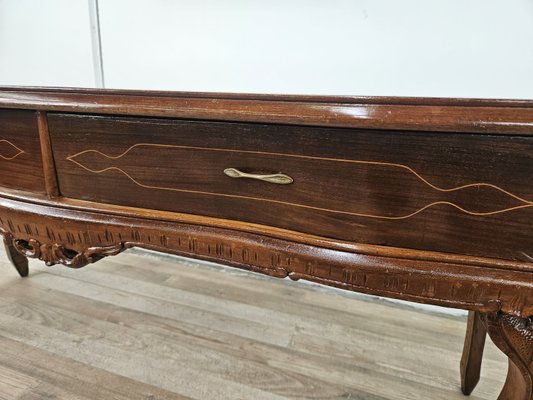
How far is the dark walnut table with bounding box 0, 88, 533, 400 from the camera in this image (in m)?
0.41

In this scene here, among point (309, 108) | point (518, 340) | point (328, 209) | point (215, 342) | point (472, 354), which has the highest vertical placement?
point (309, 108)

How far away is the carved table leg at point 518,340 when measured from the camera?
1.45ft

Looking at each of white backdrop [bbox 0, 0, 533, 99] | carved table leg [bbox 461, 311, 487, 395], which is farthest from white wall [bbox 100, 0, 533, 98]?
carved table leg [bbox 461, 311, 487, 395]

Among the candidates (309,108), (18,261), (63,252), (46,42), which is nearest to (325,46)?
(309,108)

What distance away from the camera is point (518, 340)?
1.47 feet

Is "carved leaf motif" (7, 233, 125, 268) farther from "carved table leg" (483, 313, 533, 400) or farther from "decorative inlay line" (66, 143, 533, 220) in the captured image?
"carved table leg" (483, 313, 533, 400)

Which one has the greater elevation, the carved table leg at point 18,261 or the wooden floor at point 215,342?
the carved table leg at point 18,261

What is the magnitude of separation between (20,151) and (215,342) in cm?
61

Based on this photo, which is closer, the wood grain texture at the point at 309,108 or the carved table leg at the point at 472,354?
the wood grain texture at the point at 309,108

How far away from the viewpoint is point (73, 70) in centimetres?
131

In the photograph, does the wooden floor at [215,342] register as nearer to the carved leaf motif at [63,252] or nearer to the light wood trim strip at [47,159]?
the carved leaf motif at [63,252]

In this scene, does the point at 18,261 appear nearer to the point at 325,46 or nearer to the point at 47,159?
the point at 47,159

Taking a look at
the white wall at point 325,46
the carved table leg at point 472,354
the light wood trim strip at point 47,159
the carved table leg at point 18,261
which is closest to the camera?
the light wood trim strip at point 47,159

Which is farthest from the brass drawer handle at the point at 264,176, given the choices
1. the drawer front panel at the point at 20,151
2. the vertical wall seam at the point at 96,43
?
the vertical wall seam at the point at 96,43
